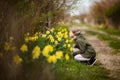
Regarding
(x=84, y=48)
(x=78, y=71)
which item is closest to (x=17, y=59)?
(x=78, y=71)

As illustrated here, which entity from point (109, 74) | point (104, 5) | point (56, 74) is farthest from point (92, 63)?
point (104, 5)

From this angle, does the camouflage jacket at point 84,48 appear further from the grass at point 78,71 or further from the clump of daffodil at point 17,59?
the clump of daffodil at point 17,59

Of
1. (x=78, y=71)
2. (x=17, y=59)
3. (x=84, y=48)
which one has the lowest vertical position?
(x=78, y=71)

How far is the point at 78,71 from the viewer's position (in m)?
10.1

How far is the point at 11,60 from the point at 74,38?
5562 mm

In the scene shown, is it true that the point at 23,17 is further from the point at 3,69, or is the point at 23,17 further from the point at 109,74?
the point at 109,74

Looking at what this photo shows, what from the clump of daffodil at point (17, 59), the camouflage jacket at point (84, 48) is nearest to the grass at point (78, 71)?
the camouflage jacket at point (84, 48)

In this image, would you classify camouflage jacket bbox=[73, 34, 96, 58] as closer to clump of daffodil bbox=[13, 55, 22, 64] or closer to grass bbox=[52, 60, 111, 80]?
grass bbox=[52, 60, 111, 80]

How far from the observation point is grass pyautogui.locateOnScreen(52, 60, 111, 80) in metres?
8.49

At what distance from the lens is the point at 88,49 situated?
12.2 meters

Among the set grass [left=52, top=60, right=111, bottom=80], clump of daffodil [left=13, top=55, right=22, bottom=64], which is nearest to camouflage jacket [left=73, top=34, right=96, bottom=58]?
grass [left=52, top=60, right=111, bottom=80]

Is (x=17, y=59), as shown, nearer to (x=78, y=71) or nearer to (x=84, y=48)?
(x=78, y=71)

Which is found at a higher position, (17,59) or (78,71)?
(17,59)

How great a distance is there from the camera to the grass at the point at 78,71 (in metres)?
8.49
